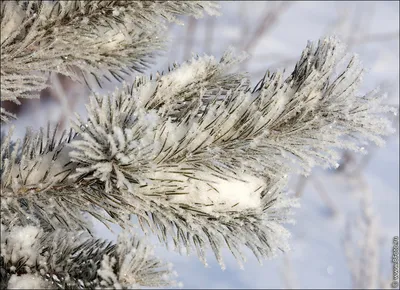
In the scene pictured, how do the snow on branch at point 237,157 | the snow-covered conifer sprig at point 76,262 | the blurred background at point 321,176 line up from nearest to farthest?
the snow-covered conifer sprig at point 76,262 → the snow on branch at point 237,157 → the blurred background at point 321,176

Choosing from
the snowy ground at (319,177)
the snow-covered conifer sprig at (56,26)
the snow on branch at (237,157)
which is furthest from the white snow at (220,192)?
the snowy ground at (319,177)

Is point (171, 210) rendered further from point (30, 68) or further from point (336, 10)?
point (336, 10)

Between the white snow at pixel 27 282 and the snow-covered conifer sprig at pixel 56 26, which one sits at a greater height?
the snow-covered conifer sprig at pixel 56 26

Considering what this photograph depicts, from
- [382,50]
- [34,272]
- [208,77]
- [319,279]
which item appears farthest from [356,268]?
[34,272]

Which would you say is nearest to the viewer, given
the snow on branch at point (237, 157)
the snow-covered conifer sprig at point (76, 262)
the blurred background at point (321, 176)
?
the snow-covered conifer sprig at point (76, 262)

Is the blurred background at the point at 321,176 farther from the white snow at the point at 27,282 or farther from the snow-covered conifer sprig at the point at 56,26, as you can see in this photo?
the white snow at the point at 27,282

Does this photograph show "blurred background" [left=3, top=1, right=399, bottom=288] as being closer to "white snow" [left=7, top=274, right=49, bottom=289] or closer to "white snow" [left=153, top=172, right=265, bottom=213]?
"white snow" [left=153, top=172, right=265, bottom=213]

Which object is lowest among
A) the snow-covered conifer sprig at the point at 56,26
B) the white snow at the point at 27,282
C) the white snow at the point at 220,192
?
the white snow at the point at 27,282

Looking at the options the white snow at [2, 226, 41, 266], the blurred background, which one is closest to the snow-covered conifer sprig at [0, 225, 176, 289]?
the white snow at [2, 226, 41, 266]
